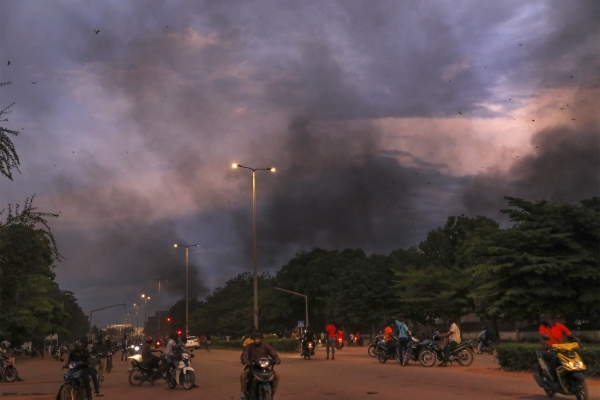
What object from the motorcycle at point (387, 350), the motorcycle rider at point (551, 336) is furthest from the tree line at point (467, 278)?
the motorcycle rider at point (551, 336)

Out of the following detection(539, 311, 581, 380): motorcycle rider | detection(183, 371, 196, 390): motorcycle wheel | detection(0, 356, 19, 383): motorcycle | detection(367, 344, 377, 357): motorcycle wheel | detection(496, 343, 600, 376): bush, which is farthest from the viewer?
detection(367, 344, 377, 357): motorcycle wheel

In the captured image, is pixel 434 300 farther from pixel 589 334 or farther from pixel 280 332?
pixel 280 332

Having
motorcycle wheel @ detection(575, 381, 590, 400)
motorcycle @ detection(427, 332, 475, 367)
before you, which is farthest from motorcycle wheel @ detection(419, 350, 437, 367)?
motorcycle wheel @ detection(575, 381, 590, 400)

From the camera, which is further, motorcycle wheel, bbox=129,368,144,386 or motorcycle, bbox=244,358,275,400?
motorcycle wheel, bbox=129,368,144,386

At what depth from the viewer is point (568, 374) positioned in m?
12.1

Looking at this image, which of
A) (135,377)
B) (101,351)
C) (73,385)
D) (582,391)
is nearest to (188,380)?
(135,377)

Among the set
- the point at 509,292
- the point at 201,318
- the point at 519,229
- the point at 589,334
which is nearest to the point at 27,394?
the point at 509,292

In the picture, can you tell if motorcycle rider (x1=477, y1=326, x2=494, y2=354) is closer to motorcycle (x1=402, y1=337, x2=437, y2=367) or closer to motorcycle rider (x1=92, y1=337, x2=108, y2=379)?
motorcycle (x1=402, y1=337, x2=437, y2=367)

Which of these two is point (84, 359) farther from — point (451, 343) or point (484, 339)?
point (484, 339)

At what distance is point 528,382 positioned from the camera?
1667 cm

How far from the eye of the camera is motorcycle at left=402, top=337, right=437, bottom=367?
24542 mm

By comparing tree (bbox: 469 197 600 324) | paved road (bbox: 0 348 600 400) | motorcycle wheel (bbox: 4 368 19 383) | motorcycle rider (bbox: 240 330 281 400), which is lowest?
paved road (bbox: 0 348 600 400)

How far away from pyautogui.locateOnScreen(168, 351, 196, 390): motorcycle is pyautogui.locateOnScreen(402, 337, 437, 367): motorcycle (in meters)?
9.79

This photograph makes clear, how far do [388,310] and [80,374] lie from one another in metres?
49.0
